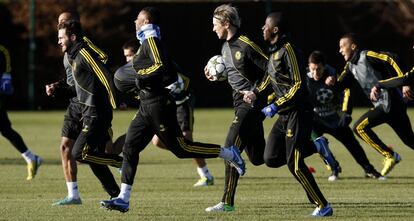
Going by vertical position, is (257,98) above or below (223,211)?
above

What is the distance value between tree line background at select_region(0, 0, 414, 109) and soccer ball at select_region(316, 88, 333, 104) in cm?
2638

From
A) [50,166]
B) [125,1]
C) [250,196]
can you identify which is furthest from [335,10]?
[250,196]

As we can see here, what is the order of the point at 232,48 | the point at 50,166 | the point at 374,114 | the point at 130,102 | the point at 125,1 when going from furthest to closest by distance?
the point at 125,1, the point at 50,166, the point at 374,114, the point at 130,102, the point at 232,48

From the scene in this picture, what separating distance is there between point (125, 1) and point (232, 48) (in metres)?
33.3

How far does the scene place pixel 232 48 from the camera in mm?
13102

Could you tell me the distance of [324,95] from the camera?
715 inches

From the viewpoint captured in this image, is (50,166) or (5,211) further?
(50,166)

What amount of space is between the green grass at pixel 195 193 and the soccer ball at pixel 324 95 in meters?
1.20

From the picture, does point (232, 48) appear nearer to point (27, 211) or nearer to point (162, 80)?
point (162, 80)

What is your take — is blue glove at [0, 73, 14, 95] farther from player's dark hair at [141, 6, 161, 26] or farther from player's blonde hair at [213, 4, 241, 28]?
player's dark hair at [141, 6, 161, 26]

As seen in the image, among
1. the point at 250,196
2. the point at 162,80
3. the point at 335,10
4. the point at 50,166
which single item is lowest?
the point at 335,10

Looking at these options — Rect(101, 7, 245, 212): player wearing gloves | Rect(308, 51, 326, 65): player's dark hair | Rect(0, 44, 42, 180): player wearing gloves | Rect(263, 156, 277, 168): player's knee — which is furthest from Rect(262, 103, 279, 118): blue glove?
Rect(0, 44, 42, 180): player wearing gloves

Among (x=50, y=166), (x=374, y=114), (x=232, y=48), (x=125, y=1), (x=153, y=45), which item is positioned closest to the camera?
(x=153, y=45)

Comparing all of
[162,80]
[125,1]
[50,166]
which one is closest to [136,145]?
[162,80]
